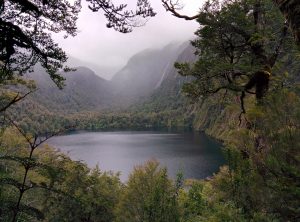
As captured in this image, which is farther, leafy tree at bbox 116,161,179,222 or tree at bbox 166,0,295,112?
leafy tree at bbox 116,161,179,222

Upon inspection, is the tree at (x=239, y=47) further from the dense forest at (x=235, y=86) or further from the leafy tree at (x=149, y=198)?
the leafy tree at (x=149, y=198)

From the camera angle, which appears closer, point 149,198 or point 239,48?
point 239,48

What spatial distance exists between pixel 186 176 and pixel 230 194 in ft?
180

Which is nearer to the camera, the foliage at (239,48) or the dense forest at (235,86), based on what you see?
the dense forest at (235,86)

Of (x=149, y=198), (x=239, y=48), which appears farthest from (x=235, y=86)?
(x=149, y=198)

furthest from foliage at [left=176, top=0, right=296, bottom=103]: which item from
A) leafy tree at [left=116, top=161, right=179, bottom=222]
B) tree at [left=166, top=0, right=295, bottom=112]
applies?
leafy tree at [left=116, top=161, right=179, bottom=222]

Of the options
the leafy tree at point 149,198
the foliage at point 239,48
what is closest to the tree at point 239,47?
the foliage at point 239,48

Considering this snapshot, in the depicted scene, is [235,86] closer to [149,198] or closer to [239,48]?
[239,48]

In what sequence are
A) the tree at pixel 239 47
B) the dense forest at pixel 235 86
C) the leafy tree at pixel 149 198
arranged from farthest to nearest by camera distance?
the leafy tree at pixel 149 198 → the tree at pixel 239 47 → the dense forest at pixel 235 86

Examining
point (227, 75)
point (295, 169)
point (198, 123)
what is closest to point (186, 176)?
point (227, 75)

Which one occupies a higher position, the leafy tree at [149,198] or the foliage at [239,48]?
the foliage at [239,48]

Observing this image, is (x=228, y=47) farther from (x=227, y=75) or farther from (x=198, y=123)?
(x=198, y=123)

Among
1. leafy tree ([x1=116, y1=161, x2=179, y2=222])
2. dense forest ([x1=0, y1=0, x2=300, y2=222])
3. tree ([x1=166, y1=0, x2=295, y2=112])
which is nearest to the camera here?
dense forest ([x1=0, y1=0, x2=300, y2=222])

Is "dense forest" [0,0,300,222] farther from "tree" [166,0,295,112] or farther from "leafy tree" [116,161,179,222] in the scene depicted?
"leafy tree" [116,161,179,222]
